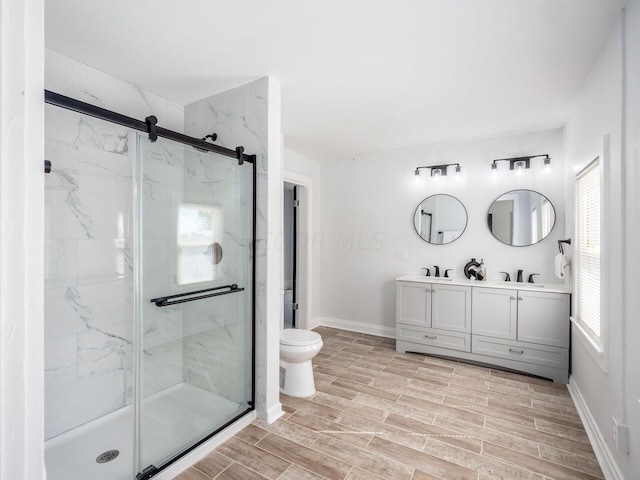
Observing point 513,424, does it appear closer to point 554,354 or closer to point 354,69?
point 554,354

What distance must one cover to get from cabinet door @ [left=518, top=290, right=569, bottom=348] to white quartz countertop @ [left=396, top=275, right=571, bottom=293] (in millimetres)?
72

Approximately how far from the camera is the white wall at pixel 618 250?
159 cm

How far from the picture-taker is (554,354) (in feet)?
10.1

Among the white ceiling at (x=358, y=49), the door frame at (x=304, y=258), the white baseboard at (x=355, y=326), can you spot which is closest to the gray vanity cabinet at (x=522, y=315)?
the white baseboard at (x=355, y=326)

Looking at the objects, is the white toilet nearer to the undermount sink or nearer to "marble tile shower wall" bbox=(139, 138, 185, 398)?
"marble tile shower wall" bbox=(139, 138, 185, 398)

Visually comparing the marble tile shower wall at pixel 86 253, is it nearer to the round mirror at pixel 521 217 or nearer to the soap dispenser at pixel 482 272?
the soap dispenser at pixel 482 272

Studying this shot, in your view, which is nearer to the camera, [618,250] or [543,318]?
[618,250]

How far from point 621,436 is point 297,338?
2070 mm

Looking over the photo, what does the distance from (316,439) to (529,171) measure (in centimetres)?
331

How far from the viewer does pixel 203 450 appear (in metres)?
2.04

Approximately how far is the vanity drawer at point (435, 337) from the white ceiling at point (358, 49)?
221 centimetres

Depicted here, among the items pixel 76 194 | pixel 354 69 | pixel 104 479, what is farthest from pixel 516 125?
pixel 104 479

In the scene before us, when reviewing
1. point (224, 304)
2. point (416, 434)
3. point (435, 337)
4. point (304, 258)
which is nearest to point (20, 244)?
point (224, 304)

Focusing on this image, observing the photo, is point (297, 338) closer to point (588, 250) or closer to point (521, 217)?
point (588, 250)
